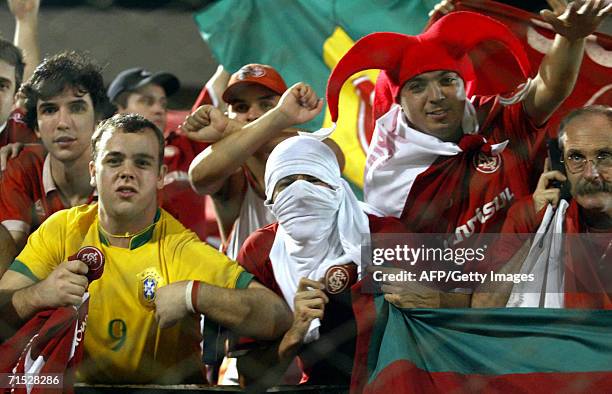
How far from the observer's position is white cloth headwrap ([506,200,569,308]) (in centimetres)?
157

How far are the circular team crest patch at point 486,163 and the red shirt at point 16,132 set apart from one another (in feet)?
2.90

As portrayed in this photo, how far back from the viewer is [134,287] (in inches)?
65.5

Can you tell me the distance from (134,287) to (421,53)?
0.64 meters

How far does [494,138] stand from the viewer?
1763 mm

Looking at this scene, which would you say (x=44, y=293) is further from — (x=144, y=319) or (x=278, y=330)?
(x=278, y=330)

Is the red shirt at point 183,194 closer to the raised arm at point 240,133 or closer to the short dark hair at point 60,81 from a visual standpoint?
the raised arm at point 240,133

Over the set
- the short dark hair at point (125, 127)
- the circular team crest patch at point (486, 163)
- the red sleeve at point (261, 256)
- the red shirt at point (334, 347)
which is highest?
the short dark hair at point (125, 127)

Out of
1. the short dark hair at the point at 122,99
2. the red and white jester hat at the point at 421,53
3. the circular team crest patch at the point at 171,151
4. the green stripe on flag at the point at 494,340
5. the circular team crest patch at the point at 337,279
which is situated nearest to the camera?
the green stripe on flag at the point at 494,340

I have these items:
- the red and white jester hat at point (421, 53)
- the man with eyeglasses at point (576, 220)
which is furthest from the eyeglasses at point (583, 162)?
the red and white jester hat at point (421, 53)

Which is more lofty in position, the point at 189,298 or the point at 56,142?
the point at 56,142

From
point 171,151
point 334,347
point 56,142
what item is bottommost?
point 334,347

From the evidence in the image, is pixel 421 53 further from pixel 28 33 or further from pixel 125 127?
pixel 28 33

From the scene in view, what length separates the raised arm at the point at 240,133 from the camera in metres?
1.78

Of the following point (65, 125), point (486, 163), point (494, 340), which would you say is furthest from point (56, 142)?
point (494, 340)
